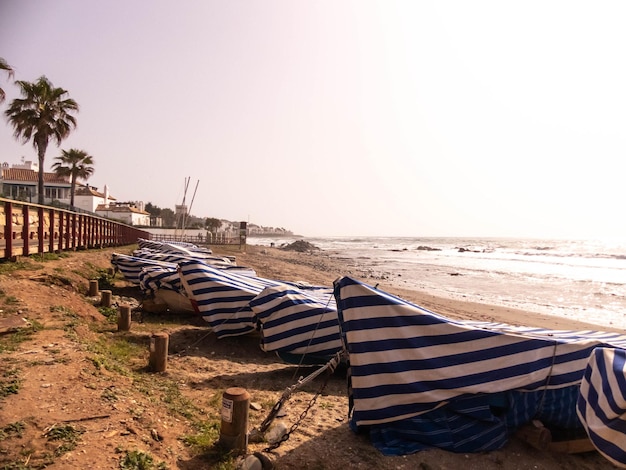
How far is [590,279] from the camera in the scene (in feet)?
94.6

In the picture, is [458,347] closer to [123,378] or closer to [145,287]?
[123,378]

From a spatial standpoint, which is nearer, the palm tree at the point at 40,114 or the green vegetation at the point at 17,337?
the green vegetation at the point at 17,337

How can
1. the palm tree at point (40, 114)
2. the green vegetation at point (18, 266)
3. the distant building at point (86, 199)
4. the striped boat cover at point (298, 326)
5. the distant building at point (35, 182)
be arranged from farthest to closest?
the distant building at point (86, 199)
the distant building at point (35, 182)
the palm tree at point (40, 114)
the green vegetation at point (18, 266)
the striped boat cover at point (298, 326)

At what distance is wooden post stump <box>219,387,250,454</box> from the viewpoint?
13.9 ft

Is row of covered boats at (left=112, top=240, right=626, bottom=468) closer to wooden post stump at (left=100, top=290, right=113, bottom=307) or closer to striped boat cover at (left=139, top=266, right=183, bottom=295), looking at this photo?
striped boat cover at (left=139, top=266, right=183, bottom=295)

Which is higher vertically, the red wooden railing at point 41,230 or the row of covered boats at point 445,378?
the red wooden railing at point 41,230

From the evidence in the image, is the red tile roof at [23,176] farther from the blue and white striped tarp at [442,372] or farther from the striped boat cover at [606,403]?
the striped boat cover at [606,403]

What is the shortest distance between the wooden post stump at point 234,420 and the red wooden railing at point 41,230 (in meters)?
9.26

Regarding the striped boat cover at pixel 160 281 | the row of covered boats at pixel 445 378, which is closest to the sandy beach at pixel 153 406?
the row of covered boats at pixel 445 378

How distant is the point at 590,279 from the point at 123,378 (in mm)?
32345

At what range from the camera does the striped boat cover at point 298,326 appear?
739cm

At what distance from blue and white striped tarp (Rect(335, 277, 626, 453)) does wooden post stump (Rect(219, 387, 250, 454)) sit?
144cm

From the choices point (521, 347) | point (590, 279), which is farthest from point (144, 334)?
point (590, 279)

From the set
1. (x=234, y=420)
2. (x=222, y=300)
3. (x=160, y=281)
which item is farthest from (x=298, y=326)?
(x=160, y=281)
